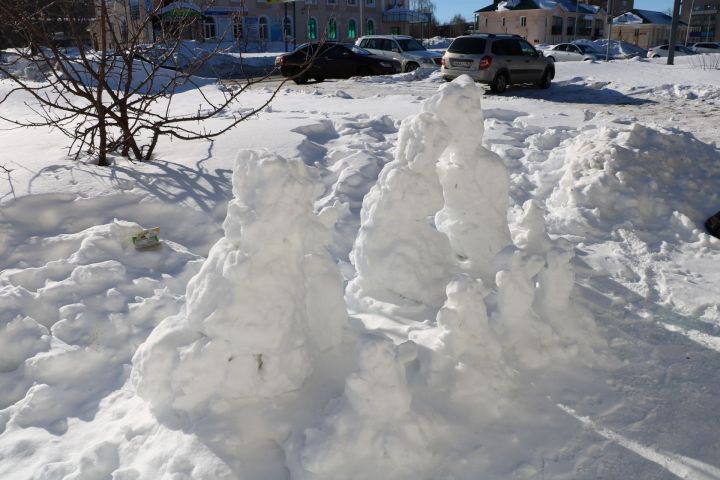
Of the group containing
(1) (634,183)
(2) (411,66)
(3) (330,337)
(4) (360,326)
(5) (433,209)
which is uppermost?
(2) (411,66)

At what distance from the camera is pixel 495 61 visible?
50.9 ft

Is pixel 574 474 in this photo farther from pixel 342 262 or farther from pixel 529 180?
pixel 529 180

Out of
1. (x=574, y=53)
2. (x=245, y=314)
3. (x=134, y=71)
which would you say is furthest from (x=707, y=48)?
(x=245, y=314)

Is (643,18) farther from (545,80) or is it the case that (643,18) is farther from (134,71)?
(134,71)

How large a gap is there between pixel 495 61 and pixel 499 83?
59cm

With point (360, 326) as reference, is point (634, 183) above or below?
above

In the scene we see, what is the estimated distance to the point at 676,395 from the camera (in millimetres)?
3320

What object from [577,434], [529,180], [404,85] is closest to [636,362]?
[577,434]

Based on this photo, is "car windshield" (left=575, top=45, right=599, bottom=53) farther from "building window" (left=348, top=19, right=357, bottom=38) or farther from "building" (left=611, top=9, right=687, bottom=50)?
"building" (left=611, top=9, right=687, bottom=50)

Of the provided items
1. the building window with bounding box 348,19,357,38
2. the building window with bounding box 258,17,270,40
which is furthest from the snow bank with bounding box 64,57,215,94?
the building window with bounding box 348,19,357,38

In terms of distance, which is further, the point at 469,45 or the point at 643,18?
the point at 643,18

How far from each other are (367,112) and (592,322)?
24.8 feet

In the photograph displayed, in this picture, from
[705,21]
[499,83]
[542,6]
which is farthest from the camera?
[705,21]

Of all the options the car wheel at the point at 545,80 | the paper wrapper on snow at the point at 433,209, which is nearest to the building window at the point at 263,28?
the car wheel at the point at 545,80
